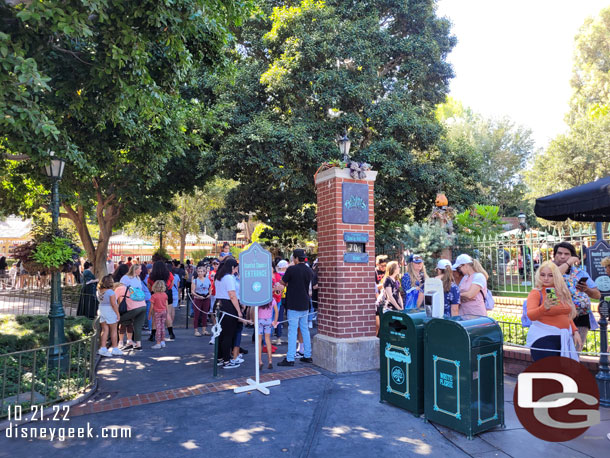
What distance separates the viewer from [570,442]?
13.8 feet

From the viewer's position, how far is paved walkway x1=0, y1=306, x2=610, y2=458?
13.3 ft

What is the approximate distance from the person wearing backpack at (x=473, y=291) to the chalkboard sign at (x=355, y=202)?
178cm

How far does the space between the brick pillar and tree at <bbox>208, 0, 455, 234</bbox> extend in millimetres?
7585

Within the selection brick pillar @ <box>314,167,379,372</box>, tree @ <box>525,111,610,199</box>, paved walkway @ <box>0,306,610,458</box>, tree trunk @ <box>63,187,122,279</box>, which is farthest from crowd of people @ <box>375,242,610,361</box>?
tree @ <box>525,111,610,199</box>

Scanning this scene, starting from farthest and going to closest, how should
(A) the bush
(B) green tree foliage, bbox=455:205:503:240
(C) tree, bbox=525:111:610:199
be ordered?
(C) tree, bbox=525:111:610:199
(B) green tree foliage, bbox=455:205:503:240
(A) the bush

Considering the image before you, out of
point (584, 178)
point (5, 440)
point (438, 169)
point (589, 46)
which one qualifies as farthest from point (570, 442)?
point (589, 46)

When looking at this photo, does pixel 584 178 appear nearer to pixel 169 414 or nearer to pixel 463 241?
pixel 463 241

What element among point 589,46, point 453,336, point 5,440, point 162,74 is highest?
point 589,46

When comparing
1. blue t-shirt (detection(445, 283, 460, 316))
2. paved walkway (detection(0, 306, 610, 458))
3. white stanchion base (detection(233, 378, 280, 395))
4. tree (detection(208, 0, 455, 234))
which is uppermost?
tree (detection(208, 0, 455, 234))

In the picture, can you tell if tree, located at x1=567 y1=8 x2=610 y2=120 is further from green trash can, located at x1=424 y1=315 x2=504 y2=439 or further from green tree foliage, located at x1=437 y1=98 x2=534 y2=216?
green trash can, located at x1=424 y1=315 x2=504 y2=439

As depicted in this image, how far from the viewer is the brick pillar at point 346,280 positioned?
6.68m

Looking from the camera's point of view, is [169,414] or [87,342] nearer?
[169,414]

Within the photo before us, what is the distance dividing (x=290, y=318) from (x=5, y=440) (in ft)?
13.3

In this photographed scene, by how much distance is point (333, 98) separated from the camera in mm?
14773
